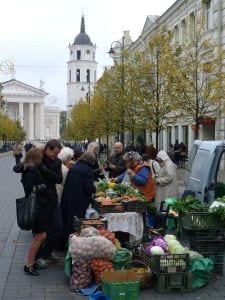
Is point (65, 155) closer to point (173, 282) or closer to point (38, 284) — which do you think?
point (38, 284)

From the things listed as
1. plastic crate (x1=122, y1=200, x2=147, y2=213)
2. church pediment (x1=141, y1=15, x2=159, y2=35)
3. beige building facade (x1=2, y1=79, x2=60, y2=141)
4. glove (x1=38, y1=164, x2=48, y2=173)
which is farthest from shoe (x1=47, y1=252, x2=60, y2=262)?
beige building facade (x1=2, y1=79, x2=60, y2=141)

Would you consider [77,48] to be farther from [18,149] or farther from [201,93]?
[201,93]

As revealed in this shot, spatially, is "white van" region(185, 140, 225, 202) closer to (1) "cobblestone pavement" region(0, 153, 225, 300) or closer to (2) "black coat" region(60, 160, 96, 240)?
(2) "black coat" region(60, 160, 96, 240)

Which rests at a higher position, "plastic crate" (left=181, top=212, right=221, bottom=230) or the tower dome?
the tower dome

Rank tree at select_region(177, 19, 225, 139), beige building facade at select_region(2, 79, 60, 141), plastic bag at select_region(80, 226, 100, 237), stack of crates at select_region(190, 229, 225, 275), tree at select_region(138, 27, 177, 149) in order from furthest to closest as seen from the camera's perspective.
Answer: beige building facade at select_region(2, 79, 60, 141), tree at select_region(138, 27, 177, 149), tree at select_region(177, 19, 225, 139), stack of crates at select_region(190, 229, 225, 275), plastic bag at select_region(80, 226, 100, 237)

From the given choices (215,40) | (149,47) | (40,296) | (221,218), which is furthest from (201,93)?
(40,296)

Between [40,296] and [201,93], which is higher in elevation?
[201,93]

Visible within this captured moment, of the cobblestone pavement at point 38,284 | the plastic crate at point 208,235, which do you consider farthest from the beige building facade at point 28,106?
the plastic crate at point 208,235

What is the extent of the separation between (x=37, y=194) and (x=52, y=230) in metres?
0.94

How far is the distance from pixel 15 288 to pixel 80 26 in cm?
15486

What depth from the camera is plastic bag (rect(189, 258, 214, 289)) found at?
778 centimetres

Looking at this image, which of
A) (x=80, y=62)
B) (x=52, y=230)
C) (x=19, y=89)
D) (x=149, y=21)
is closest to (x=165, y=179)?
(x=52, y=230)

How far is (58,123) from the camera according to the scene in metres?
193

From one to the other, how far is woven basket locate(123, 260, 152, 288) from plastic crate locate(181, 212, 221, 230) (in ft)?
3.32
